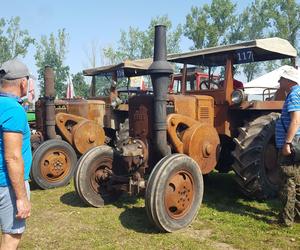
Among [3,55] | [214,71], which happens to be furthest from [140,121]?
[3,55]

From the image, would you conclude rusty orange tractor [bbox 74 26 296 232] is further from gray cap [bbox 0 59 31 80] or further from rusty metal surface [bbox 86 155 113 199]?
gray cap [bbox 0 59 31 80]

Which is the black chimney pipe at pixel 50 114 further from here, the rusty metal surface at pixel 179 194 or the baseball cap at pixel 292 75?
the baseball cap at pixel 292 75

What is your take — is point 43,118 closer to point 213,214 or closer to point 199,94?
point 199,94

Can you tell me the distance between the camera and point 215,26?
41.2 meters

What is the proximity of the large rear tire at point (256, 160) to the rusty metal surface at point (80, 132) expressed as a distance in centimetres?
375

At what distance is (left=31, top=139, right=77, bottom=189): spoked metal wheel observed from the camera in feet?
23.4

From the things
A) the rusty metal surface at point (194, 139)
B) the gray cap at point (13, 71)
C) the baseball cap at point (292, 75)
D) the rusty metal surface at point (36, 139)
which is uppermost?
the baseball cap at point (292, 75)

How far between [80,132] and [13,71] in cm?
568

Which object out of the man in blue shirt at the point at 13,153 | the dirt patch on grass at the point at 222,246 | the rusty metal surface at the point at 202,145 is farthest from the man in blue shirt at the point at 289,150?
the man in blue shirt at the point at 13,153

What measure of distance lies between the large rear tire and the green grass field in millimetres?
260

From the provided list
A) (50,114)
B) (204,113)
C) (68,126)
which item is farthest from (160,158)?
(68,126)

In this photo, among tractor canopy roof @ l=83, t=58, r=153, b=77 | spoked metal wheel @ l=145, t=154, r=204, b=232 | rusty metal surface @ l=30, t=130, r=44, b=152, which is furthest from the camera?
tractor canopy roof @ l=83, t=58, r=153, b=77

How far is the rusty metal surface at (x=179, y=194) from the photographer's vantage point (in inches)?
188

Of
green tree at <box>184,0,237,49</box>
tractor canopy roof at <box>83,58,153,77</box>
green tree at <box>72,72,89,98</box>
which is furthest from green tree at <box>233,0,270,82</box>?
tractor canopy roof at <box>83,58,153,77</box>
